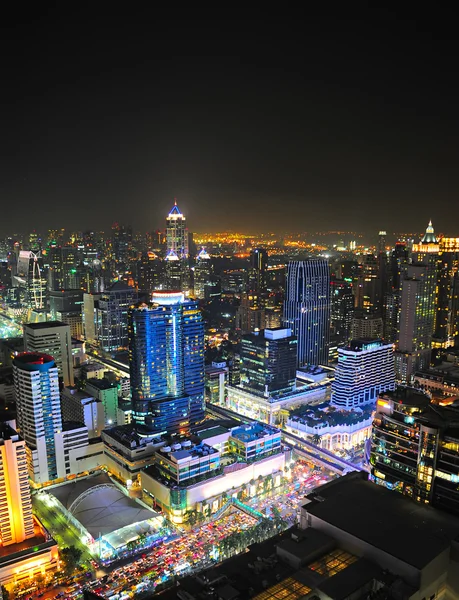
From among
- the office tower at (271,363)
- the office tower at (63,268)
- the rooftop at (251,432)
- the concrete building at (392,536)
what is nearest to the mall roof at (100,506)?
the rooftop at (251,432)

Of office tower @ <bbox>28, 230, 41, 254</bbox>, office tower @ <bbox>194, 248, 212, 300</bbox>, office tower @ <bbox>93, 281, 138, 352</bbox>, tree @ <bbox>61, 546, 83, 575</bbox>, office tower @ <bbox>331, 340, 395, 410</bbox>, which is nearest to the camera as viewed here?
tree @ <bbox>61, 546, 83, 575</bbox>

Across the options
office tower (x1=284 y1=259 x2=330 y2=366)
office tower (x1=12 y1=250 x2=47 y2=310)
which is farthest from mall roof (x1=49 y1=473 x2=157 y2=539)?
office tower (x1=12 y1=250 x2=47 y2=310)

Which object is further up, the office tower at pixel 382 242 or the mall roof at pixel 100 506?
the office tower at pixel 382 242

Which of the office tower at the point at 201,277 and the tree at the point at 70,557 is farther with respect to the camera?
the office tower at the point at 201,277

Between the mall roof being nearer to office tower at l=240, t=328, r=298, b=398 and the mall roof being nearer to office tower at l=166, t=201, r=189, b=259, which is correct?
office tower at l=240, t=328, r=298, b=398

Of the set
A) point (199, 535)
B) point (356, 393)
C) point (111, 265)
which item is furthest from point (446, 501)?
point (111, 265)

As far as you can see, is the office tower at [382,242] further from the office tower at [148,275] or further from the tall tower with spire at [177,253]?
the office tower at [148,275]
